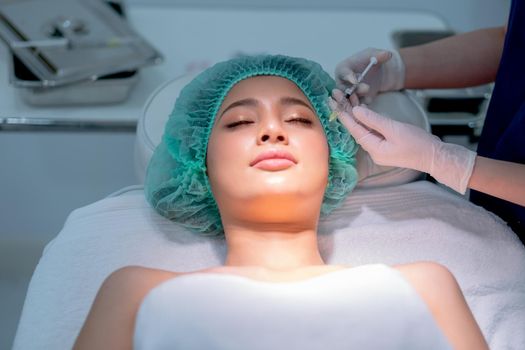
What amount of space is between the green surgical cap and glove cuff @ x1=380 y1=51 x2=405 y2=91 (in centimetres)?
21

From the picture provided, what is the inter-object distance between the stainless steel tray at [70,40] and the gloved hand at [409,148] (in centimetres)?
80

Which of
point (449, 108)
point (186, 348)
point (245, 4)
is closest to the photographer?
point (186, 348)

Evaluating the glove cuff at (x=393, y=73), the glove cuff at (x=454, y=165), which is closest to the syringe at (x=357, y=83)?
the glove cuff at (x=393, y=73)

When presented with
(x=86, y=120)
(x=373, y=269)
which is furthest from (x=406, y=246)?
(x=86, y=120)

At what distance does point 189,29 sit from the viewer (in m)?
2.54

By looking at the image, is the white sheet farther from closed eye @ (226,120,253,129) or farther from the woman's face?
closed eye @ (226,120,253,129)

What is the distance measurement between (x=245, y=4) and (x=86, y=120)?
3.55ft

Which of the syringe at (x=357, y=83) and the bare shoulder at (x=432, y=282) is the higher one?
the syringe at (x=357, y=83)

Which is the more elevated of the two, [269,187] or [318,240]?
[269,187]

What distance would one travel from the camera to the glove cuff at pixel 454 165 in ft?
5.20

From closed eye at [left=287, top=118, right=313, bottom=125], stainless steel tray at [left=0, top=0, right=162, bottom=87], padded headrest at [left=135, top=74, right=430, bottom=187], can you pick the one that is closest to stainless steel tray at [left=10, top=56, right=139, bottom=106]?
stainless steel tray at [left=0, top=0, right=162, bottom=87]

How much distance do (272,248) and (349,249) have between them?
25 cm

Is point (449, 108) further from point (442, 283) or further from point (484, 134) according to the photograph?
point (442, 283)

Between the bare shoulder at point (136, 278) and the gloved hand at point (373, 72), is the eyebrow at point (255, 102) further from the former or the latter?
the bare shoulder at point (136, 278)
